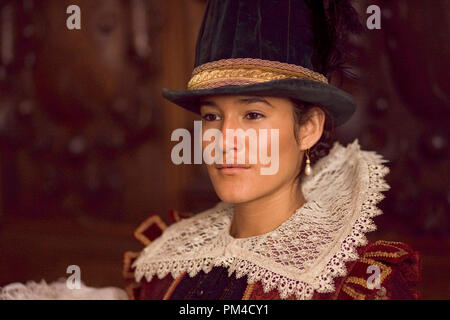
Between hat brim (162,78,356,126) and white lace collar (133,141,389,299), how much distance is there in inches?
7.6

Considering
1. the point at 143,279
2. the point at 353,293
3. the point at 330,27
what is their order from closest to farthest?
the point at 353,293
the point at 330,27
the point at 143,279

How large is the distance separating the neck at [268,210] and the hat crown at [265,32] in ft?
1.24

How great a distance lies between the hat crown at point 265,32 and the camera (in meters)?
1.32

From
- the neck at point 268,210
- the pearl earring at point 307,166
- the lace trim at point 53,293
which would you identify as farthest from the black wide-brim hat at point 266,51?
the lace trim at point 53,293

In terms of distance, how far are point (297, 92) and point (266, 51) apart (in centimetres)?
14

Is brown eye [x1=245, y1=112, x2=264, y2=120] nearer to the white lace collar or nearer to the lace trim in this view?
the white lace collar

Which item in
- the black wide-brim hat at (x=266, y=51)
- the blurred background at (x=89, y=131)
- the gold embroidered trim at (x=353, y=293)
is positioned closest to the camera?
the gold embroidered trim at (x=353, y=293)

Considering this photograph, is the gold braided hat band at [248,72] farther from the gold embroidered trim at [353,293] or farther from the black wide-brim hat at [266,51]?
the gold embroidered trim at [353,293]

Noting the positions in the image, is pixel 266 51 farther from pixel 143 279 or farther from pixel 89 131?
pixel 89 131

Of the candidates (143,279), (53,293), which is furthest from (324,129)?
(53,293)

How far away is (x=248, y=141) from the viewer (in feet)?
4.36

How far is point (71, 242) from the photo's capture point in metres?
3.16

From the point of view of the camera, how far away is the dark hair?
4.58 feet

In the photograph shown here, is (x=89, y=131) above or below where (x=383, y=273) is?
above
